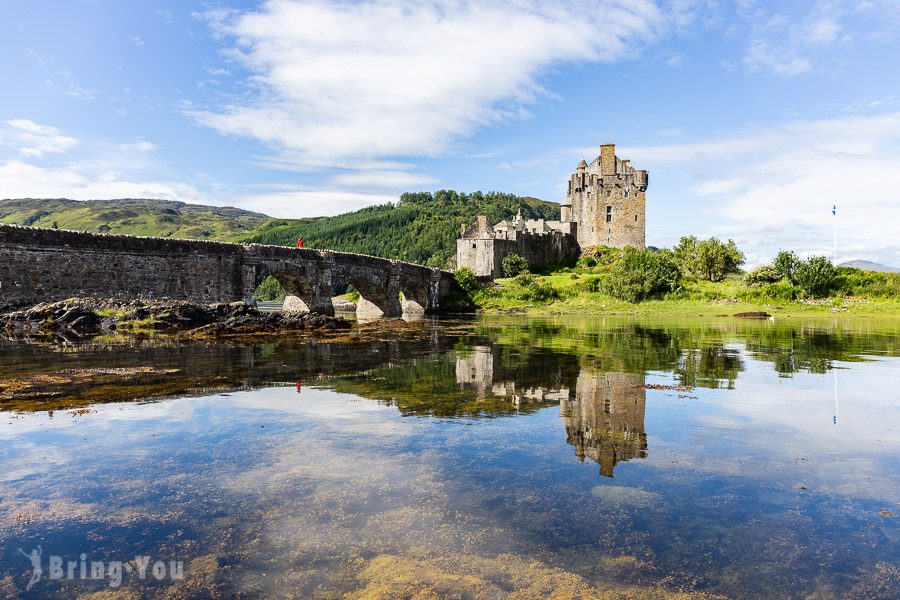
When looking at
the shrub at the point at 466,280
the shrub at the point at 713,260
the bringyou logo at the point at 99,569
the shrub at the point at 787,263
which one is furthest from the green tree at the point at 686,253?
the bringyou logo at the point at 99,569

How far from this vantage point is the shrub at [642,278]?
219ft

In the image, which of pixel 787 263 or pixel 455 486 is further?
pixel 787 263

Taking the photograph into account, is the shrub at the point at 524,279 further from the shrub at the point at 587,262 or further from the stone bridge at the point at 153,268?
the stone bridge at the point at 153,268

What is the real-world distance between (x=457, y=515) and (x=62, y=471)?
510 centimetres

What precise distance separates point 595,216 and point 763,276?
33784 millimetres

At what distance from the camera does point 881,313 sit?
180 ft

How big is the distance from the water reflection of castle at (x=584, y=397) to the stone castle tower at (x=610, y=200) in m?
82.4

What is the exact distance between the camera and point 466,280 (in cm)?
7806

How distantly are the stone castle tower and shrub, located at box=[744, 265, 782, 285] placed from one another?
1114 inches

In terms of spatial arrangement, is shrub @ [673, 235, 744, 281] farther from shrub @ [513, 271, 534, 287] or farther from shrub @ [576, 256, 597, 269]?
shrub @ [513, 271, 534, 287]

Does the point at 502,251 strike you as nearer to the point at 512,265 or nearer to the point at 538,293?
the point at 512,265

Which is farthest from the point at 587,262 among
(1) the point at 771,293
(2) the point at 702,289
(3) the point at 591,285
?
(1) the point at 771,293

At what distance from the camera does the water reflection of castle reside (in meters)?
8.78

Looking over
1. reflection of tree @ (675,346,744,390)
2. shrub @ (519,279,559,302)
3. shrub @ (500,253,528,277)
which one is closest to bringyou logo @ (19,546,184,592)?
reflection of tree @ (675,346,744,390)
